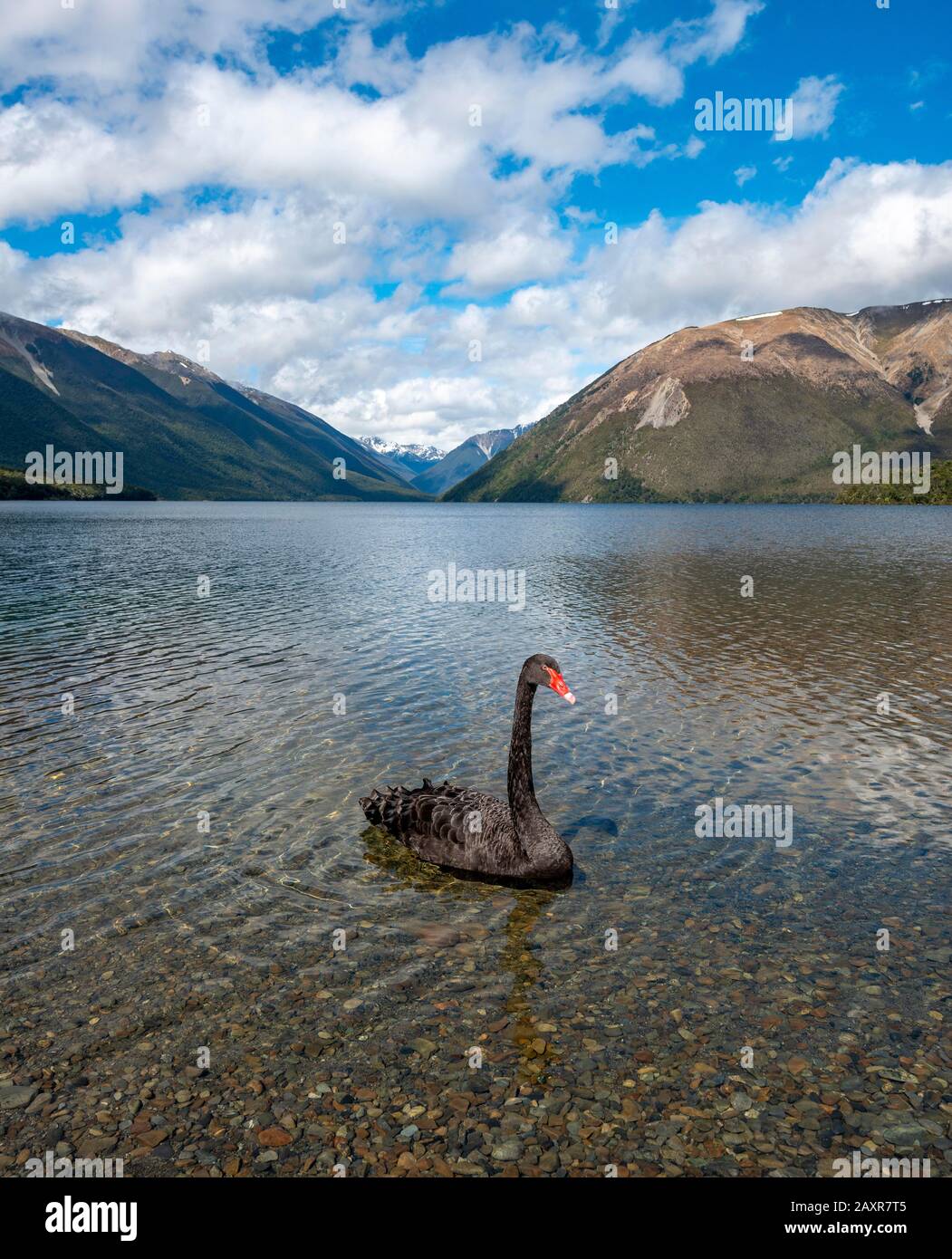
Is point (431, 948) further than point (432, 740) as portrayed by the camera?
No

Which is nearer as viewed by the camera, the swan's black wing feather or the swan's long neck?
the swan's long neck

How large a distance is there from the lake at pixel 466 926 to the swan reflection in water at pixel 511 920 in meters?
0.06

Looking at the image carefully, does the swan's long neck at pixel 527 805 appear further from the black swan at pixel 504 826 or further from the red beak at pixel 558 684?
the red beak at pixel 558 684

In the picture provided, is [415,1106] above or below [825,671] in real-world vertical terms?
below

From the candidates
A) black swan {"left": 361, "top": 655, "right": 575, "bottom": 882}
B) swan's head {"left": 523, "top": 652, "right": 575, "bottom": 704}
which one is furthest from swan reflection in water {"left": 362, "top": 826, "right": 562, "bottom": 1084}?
swan's head {"left": 523, "top": 652, "right": 575, "bottom": 704}

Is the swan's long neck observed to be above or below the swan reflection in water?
above

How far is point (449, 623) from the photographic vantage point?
3994cm

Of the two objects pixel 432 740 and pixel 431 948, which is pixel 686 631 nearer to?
pixel 432 740

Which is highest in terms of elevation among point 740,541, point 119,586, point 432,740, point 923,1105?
point 740,541

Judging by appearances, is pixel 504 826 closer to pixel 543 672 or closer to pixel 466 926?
pixel 466 926

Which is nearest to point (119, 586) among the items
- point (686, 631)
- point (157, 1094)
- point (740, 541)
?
point (686, 631)

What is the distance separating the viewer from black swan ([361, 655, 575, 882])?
1266cm

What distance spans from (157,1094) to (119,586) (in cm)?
4895

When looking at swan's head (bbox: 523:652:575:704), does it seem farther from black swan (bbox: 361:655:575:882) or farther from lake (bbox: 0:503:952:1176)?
lake (bbox: 0:503:952:1176)
